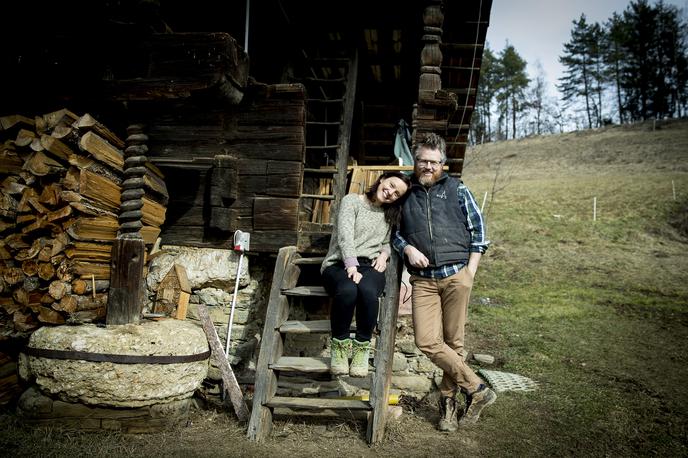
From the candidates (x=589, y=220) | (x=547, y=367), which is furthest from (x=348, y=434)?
(x=589, y=220)

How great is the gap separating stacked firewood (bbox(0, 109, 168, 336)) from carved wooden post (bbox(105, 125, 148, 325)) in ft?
0.36

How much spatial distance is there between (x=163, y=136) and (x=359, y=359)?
315 centimetres

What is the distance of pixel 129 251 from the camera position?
421 cm

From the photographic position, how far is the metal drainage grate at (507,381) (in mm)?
4867

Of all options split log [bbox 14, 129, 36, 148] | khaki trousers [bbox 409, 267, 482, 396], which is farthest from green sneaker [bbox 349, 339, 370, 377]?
split log [bbox 14, 129, 36, 148]

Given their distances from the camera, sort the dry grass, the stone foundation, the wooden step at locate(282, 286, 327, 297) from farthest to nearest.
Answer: the wooden step at locate(282, 286, 327, 297) → the stone foundation → the dry grass

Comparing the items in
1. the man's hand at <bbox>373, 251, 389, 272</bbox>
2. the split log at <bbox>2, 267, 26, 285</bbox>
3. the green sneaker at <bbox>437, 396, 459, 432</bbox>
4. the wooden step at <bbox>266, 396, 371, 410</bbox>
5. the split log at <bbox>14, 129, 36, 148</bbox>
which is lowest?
the green sneaker at <bbox>437, 396, 459, 432</bbox>

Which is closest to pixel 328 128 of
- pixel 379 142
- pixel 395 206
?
pixel 379 142

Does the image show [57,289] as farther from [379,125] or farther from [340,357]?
[379,125]

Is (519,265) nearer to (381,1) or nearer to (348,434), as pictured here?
(381,1)

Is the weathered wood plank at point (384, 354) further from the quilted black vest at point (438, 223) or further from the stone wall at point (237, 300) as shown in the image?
the stone wall at point (237, 300)

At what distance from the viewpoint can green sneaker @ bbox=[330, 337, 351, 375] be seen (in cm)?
344

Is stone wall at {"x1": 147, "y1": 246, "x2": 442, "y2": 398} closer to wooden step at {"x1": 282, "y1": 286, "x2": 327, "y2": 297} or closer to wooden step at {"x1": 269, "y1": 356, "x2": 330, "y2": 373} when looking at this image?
wooden step at {"x1": 282, "y1": 286, "x2": 327, "y2": 297}

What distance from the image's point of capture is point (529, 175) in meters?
A: 29.9
